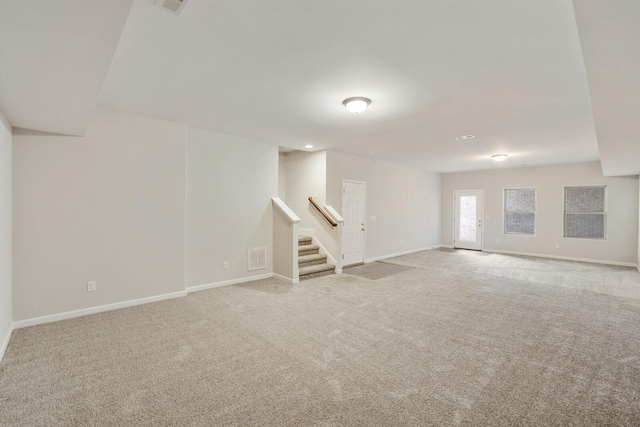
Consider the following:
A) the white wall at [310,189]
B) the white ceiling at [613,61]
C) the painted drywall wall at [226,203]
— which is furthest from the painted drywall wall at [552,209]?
the painted drywall wall at [226,203]

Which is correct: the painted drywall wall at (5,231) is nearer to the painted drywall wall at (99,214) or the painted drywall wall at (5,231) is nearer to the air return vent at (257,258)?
the painted drywall wall at (99,214)

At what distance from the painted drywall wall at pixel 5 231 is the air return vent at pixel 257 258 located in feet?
10.1

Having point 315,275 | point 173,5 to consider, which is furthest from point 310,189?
point 173,5

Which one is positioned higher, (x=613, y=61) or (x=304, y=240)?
(x=613, y=61)

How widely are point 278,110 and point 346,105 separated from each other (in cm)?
92

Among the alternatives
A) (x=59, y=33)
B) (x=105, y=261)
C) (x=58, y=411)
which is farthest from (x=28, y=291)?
(x=59, y=33)

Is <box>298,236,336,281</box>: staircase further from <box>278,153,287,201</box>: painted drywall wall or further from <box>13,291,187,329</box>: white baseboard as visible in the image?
<box>13,291,187,329</box>: white baseboard

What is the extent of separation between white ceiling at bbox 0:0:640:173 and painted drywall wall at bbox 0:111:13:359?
251 mm

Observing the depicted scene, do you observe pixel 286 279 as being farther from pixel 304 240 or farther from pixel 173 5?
pixel 173 5

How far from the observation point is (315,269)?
5.96 meters

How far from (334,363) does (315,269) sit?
11.0 ft

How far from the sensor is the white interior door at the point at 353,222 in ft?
22.2

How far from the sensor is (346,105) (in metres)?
3.52

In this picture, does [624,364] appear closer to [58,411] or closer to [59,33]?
[58,411]
